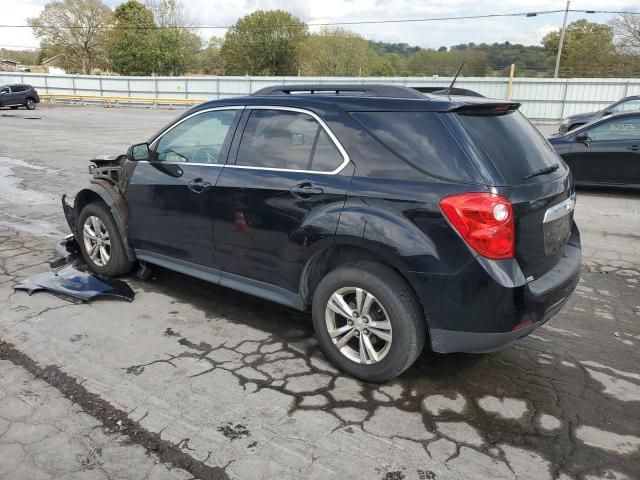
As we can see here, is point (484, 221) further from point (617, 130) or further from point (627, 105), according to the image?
point (627, 105)

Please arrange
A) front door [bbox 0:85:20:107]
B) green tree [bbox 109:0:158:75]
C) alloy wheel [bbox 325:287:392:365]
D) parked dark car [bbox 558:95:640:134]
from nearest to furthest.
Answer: alloy wheel [bbox 325:287:392:365]
parked dark car [bbox 558:95:640:134]
front door [bbox 0:85:20:107]
green tree [bbox 109:0:158:75]

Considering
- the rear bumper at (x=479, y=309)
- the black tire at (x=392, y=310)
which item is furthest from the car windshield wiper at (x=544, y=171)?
the black tire at (x=392, y=310)

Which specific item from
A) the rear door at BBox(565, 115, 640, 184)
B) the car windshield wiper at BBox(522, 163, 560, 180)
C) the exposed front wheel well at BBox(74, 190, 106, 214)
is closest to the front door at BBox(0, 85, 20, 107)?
the exposed front wheel well at BBox(74, 190, 106, 214)

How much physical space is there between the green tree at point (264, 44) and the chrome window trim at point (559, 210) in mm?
63764

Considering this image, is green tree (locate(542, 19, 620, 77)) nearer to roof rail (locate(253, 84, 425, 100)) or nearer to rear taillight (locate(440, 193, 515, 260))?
roof rail (locate(253, 84, 425, 100))

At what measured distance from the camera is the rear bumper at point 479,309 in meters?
2.86

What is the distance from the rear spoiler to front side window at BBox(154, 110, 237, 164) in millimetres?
1757

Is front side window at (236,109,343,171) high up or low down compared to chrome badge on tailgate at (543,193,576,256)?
up

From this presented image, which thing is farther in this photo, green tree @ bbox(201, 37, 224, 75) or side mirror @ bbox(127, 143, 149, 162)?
green tree @ bbox(201, 37, 224, 75)

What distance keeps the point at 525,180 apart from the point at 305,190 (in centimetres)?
135

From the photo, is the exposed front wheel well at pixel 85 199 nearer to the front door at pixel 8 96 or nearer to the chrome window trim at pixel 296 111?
the chrome window trim at pixel 296 111

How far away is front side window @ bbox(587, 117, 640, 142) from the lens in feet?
29.9

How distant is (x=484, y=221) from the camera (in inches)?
112

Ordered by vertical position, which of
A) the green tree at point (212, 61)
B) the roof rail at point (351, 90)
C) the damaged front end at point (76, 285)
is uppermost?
the green tree at point (212, 61)
